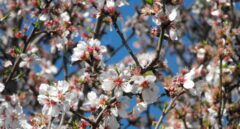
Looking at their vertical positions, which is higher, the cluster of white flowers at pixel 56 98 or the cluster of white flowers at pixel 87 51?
the cluster of white flowers at pixel 87 51

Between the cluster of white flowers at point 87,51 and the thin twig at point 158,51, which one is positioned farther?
the cluster of white flowers at point 87,51

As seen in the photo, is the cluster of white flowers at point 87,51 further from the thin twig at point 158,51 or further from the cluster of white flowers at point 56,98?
the thin twig at point 158,51

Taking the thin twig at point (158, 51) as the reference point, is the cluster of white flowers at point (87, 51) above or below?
below

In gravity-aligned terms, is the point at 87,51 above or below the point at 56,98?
above

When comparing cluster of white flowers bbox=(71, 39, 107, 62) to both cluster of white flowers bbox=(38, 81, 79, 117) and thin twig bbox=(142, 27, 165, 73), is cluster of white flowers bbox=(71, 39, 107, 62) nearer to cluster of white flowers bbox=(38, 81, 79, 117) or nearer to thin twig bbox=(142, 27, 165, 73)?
cluster of white flowers bbox=(38, 81, 79, 117)

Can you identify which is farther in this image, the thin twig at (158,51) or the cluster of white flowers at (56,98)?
the cluster of white flowers at (56,98)

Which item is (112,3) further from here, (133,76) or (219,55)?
(219,55)

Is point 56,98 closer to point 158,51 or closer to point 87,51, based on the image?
point 87,51

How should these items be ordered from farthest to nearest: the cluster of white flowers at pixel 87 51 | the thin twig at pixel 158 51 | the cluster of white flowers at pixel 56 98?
the cluster of white flowers at pixel 87 51 < the cluster of white flowers at pixel 56 98 < the thin twig at pixel 158 51

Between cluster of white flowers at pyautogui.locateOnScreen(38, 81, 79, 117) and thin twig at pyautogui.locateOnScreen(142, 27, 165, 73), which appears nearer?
thin twig at pyautogui.locateOnScreen(142, 27, 165, 73)

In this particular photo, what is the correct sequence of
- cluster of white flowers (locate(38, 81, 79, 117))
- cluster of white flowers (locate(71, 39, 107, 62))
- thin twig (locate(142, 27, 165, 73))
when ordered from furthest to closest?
cluster of white flowers (locate(71, 39, 107, 62)) < cluster of white flowers (locate(38, 81, 79, 117)) < thin twig (locate(142, 27, 165, 73))

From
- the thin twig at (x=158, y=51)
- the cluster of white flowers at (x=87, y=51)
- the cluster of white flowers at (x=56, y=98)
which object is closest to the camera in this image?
the thin twig at (x=158, y=51)
